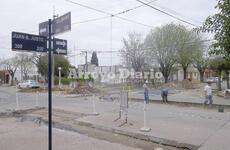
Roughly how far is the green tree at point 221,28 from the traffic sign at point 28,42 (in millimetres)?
3237

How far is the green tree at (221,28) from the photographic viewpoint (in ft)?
13.6

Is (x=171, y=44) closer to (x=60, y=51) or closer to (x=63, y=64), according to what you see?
(x=63, y=64)

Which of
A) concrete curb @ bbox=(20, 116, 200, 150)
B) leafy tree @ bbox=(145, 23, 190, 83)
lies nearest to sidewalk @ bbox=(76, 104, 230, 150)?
concrete curb @ bbox=(20, 116, 200, 150)

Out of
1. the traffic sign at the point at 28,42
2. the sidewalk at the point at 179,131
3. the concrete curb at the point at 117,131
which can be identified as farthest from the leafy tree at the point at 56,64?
the traffic sign at the point at 28,42

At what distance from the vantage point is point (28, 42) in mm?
5219

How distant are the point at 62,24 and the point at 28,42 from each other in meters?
0.78

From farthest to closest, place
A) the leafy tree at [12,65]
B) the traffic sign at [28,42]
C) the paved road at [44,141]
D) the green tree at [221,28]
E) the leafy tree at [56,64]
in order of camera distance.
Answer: the leafy tree at [12,65], the leafy tree at [56,64], the paved road at [44,141], the traffic sign at [28,42], the green tree at [221,28]

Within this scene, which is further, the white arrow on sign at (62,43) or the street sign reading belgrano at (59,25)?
the white arrow on sign at (62,43)

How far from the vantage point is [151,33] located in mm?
47844

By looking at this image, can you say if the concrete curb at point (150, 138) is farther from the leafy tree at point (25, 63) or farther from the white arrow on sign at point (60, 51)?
the leafy tree at point (25, 63)

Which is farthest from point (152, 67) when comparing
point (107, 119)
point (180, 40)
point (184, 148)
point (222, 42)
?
point (222, 42)

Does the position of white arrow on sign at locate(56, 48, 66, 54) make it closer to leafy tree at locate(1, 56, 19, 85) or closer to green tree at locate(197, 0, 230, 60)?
green tree at locate(197, 0, 230, 60)

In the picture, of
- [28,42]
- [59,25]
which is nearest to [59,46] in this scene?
[59,25]

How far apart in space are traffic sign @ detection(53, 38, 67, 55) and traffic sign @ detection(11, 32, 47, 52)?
8.1 inches
